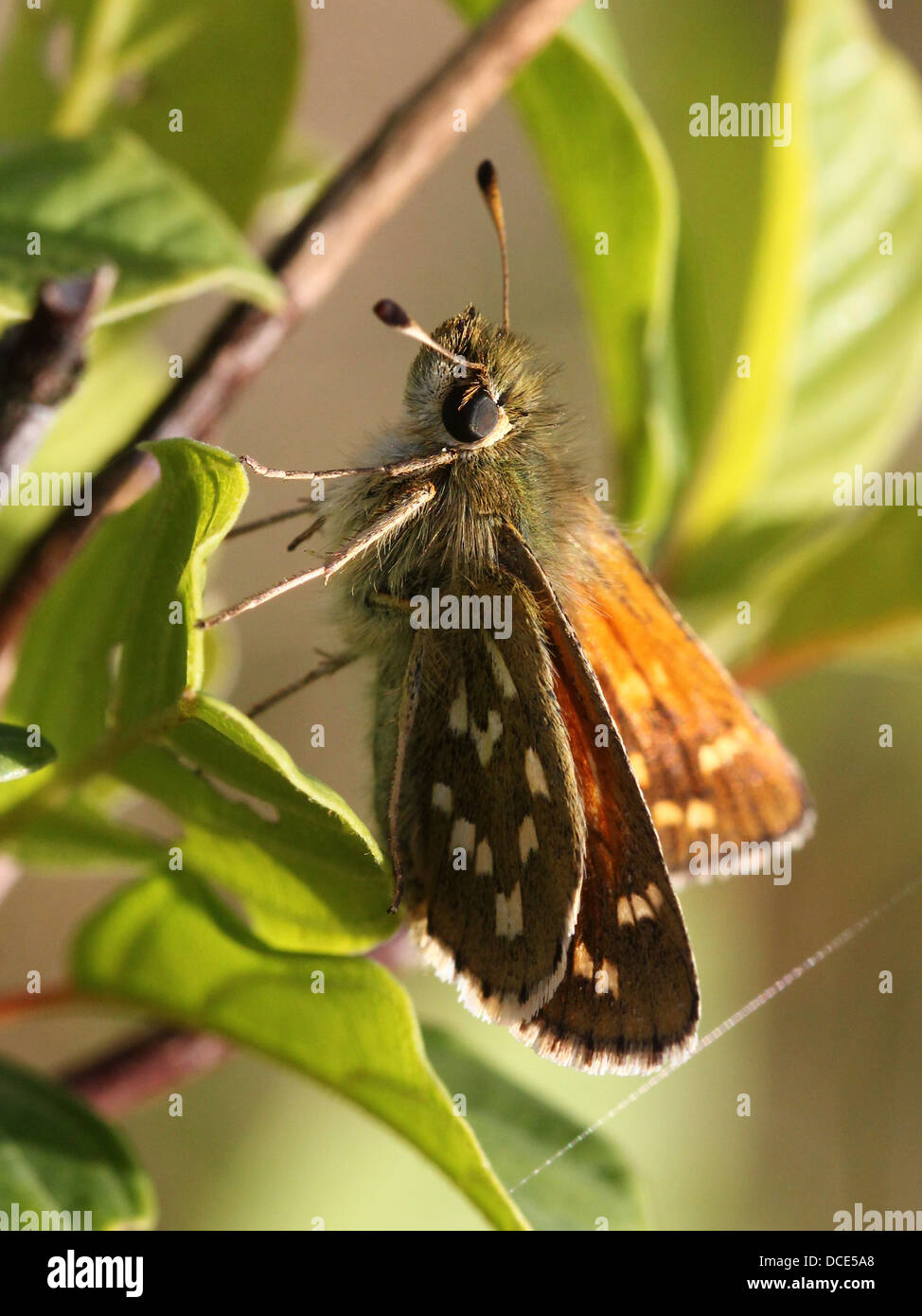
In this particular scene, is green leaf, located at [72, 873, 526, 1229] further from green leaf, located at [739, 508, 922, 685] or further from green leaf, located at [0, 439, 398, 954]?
green leaf, located at [739, 508, 922, 685]

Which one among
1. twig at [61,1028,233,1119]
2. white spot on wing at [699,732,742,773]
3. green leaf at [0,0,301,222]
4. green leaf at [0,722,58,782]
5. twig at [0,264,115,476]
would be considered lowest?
twig at [61,1028,233,1119]

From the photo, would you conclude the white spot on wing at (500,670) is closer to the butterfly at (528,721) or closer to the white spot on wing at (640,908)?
the butterfly at (528,721)

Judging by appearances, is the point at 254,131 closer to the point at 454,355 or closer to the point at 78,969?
the point at 454,355

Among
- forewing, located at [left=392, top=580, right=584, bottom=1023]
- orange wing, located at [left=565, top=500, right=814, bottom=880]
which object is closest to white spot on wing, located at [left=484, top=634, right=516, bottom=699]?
forewing, located at [left=392, top=580, right=584, bottom=1023]

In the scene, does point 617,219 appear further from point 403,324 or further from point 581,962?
point 581,962

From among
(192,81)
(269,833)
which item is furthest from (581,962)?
(192,81)
